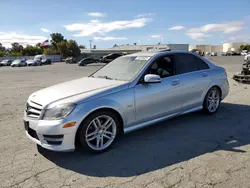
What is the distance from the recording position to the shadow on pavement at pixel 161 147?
10.5ft

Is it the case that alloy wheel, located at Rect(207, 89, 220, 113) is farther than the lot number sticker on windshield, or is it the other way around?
alloy wheel, located at Rect(207, 89, 220, 113)

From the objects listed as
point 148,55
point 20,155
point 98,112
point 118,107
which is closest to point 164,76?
point 148,55

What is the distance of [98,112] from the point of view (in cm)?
346

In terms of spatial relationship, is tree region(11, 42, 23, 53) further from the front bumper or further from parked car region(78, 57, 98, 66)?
the front bumper

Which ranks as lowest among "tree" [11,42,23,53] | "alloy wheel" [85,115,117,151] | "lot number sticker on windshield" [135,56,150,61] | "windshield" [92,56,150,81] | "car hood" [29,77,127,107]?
"alloy wheel" [85,115,117,151]

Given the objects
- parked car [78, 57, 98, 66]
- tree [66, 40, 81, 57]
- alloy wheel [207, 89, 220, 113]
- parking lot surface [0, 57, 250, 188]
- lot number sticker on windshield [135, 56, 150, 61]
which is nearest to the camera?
parking lot surface [0, 57, 250, 188]

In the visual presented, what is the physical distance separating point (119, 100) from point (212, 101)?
2.86 m

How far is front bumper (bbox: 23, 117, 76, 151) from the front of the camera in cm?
318

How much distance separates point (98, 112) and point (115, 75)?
3.82 feet

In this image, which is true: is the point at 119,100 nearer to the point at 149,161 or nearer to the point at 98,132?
the point at 98,132

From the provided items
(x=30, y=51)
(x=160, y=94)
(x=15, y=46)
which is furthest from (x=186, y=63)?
(x=15, y=46)

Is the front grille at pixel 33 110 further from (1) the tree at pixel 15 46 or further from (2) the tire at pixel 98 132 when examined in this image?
(1) the tree at pixel 15 46

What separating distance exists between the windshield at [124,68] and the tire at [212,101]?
6.29 ft

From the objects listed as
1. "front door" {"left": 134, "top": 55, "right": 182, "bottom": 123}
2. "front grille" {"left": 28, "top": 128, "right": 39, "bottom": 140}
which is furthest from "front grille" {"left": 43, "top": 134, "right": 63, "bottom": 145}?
"front door" {"left": 134, "top": 55, "right": 182, "bottom": 123}
